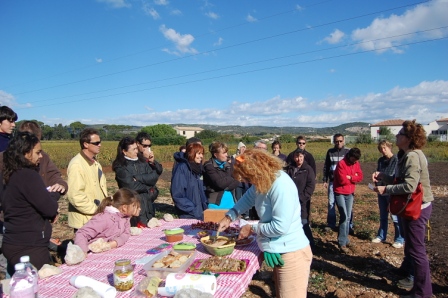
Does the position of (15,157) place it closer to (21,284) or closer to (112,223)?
(112,223)

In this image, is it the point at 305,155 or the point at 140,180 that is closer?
the point at 140,180

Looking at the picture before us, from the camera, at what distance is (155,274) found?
216cm

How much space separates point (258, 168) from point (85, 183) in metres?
2.19

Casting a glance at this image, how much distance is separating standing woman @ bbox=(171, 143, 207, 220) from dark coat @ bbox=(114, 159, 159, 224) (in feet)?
1.74

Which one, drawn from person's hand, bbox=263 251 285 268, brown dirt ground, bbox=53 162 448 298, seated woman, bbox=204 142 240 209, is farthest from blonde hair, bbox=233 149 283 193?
seated woman, bbox=204 142 240 209

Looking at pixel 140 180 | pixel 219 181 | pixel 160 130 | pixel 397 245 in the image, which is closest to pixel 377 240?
pixel 397 245

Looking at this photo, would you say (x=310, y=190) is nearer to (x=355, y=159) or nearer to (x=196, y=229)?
(x=355, y=159)

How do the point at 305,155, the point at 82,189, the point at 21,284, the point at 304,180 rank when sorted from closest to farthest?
the point at 21,284
the point at 82,189
the point at 304,180
the point at 305,155

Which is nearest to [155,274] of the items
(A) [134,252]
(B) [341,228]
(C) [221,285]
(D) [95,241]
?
(C) [221,285]

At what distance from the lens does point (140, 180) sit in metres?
4.57

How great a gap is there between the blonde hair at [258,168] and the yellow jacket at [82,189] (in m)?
1.95

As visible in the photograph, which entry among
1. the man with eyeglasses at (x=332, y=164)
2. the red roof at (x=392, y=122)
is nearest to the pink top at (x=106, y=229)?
the man with eyeglasses at (x=332, y=164)

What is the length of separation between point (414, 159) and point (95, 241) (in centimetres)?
326

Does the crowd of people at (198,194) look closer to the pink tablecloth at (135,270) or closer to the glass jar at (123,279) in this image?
the pink tablecloth at (135,270)
